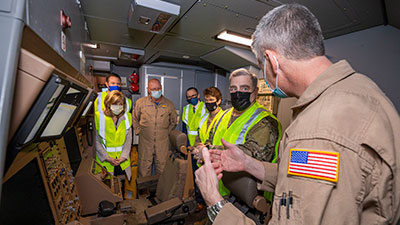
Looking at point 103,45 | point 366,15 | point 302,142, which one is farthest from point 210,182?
point 103,45

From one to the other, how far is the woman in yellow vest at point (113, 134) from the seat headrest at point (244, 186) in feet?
6.76

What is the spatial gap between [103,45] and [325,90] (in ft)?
12.5

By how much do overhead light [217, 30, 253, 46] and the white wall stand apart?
4.15ft

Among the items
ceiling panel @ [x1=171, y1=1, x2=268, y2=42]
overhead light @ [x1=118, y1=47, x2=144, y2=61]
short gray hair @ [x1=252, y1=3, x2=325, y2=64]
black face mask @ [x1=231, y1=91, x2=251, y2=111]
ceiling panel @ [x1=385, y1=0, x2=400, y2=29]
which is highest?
ceiling panel @ [x1=171, y1=1, x2=268, y2=42]

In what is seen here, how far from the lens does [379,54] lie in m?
1.99

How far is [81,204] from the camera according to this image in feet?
5.42

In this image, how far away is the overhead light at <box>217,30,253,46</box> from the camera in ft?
8.60

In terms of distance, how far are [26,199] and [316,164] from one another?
1.43 metres

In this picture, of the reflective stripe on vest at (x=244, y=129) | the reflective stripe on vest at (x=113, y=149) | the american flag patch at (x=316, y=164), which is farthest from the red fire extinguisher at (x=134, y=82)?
the american flag patch at (x=316, y=164)

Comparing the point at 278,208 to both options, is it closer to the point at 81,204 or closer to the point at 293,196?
the point at 293,196

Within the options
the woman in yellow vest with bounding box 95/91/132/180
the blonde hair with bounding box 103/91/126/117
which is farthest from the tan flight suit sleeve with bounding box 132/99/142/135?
the blonde hair with bounding box 103/91/126/117

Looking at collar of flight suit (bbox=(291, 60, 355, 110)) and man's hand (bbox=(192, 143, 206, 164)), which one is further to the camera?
man's hand (bbox=(192, 143, 206, 164))

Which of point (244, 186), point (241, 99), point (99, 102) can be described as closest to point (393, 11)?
point (241, 99)

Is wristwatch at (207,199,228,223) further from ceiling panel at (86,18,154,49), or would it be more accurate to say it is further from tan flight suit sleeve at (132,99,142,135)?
tan flight suit sleeve at (132,99,142,135)
